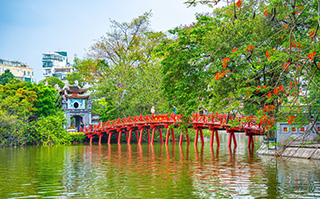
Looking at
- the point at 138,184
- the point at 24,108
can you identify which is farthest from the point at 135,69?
the point at 138,184

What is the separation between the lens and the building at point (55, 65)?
129 m

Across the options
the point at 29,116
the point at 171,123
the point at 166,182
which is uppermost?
the point at 29,116

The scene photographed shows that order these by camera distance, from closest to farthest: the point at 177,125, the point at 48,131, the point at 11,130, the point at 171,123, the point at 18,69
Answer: the point at 171,123
the point at 177,125
the point at 11,130
the point at 48,131
the point at 18,69

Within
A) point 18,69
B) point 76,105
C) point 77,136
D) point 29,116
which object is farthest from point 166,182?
point 18,69

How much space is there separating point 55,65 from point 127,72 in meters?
82.2

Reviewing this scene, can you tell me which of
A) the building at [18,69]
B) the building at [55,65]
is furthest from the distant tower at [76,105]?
the building at [55,65]

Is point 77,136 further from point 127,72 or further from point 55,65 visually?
point 55,65

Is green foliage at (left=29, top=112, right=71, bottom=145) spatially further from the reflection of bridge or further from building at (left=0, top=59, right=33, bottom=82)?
building at (left=0, top=59, right=33, bottom=82)

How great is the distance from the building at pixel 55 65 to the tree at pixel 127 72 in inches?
2701

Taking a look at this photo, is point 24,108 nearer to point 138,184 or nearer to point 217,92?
point 217,92

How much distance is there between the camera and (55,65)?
132 metres

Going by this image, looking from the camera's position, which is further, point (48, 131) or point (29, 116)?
point (29, 116)

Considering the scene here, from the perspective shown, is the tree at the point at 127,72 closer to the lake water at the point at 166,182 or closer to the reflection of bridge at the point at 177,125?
the reflection of bridge at the point at 177,125

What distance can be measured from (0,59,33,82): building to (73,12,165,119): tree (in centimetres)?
5533
